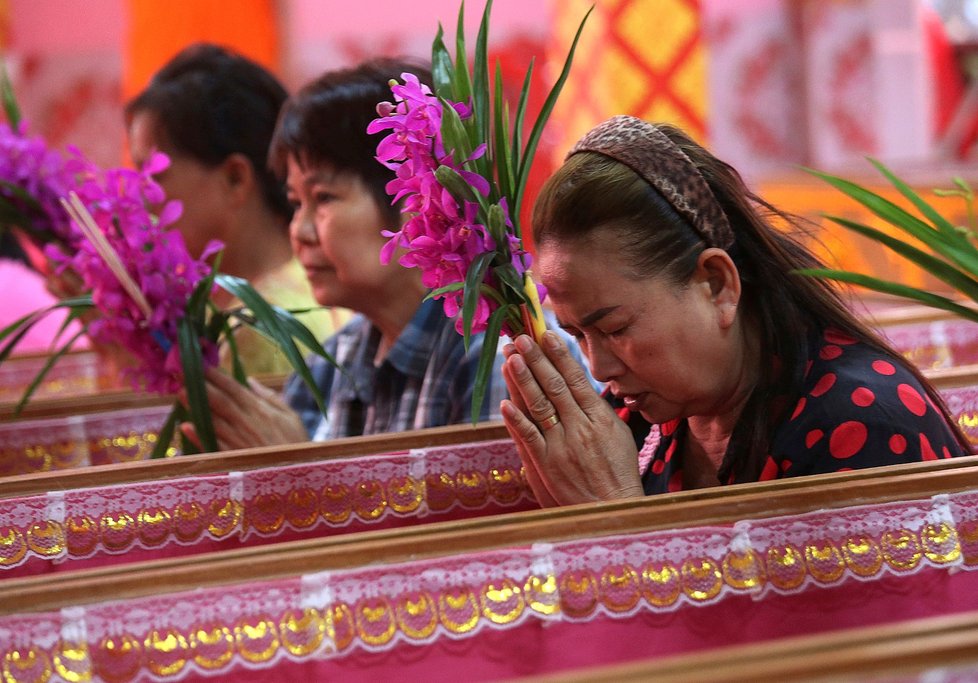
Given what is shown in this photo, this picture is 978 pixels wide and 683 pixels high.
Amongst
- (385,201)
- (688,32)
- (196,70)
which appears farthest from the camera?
(688,32)

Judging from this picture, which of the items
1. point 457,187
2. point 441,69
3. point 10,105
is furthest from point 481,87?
point 10,105

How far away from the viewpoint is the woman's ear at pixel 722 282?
150cm

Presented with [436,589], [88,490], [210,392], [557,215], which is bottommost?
[210,392]

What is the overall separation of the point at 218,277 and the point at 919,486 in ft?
3.76

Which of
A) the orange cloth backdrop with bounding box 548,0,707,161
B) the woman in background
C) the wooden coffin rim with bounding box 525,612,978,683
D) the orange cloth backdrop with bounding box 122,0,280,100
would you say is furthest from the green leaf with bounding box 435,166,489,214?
the orange cloth backdrop with bounding box 548,0,707,161

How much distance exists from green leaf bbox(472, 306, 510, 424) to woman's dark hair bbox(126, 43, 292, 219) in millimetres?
1369

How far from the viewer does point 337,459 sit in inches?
64.4

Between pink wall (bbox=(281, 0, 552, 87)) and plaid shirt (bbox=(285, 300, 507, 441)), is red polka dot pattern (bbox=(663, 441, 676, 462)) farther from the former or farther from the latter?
pink wall (bbox=(281, 0, 552, 87))

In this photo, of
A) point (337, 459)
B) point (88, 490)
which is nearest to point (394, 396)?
point (337, 459)

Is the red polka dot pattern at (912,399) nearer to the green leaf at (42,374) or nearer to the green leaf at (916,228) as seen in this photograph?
the green leaf at (916,228)

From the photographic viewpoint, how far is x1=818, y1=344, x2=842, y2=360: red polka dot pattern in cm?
152

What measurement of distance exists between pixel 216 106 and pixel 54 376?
2.33 ft

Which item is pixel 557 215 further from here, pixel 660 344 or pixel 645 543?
pixel 645 543

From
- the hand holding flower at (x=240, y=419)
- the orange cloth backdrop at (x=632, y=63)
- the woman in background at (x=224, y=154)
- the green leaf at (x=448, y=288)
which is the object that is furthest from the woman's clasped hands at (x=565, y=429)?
the orange cloth backdrop at (x=632, y=63)
